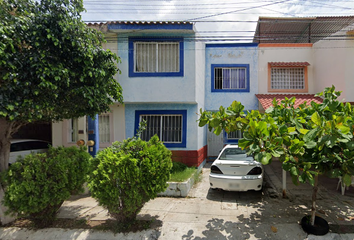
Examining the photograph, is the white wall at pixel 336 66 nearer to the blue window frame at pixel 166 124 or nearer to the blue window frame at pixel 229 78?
the blue window frame at pixel 229 78

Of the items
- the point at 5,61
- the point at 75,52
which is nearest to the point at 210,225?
the point at 75,52

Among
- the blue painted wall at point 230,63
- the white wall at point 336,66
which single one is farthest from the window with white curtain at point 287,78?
the blue painted wall at point 230,63

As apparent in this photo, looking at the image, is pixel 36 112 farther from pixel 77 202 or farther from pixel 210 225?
pixel 210 225

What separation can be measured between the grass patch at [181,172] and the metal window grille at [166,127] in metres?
1.00

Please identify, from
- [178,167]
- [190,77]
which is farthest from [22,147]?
[190,77]

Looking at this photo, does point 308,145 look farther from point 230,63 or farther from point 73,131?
point 230,63

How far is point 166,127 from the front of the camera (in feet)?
25.3

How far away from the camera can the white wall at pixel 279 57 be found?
10.0m

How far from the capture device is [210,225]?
13.4 ft

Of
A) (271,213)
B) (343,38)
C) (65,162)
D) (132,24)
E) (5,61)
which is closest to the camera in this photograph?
(5,61)

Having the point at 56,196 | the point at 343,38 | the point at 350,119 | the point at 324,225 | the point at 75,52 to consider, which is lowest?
the point at 324,225

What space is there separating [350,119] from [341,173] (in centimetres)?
79

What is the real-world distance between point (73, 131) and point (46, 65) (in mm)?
5141

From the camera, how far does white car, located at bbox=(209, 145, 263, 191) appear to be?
531cm
